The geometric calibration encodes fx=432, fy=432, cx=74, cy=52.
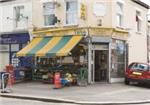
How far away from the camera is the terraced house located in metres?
25.8

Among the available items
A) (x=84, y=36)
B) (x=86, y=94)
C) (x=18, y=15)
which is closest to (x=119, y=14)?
(x=84, y=36)

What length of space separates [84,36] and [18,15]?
6.96 metres

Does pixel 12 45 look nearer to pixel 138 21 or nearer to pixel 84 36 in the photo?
pixel 84 36

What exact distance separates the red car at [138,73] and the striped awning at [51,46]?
3.69 metres

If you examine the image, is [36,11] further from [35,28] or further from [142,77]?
[142,77]

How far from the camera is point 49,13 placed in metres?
28.1

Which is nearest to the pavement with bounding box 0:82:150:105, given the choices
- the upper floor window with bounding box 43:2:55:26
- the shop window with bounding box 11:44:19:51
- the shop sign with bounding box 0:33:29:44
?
the upper floor window with bounding box 43:2:55:26

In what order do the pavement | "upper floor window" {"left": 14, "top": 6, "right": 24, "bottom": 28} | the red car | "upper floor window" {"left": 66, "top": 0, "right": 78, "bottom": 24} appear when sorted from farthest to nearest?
"upper floor window" {"left": 14, "top": 6, "right": 24, "bottom": 28}, "upper floor window" {"left": 66, "top": 0, "right": 78, "bottom": 24}, the red car, the pavement

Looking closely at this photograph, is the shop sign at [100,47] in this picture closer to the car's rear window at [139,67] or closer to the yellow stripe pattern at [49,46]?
the car's rear window at [139,67]

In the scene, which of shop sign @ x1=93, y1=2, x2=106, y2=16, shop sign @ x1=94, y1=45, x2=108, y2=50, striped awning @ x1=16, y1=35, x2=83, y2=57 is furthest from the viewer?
shop sign @ x1=93, y1=2, x2=106, y2=16

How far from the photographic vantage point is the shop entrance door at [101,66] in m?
26.6

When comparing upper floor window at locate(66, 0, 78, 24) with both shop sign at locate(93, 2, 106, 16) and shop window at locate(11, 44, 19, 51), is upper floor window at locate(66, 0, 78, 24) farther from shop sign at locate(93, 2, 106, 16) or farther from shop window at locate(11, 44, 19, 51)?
shop window at locate(11, 44, 19, 51)

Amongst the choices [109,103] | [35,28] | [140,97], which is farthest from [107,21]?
[109,103]

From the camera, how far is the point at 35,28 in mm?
28609
